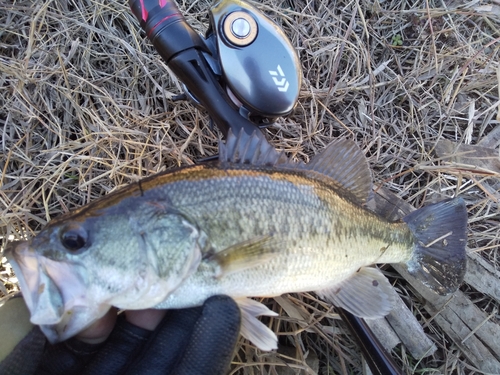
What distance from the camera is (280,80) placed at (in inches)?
74.4

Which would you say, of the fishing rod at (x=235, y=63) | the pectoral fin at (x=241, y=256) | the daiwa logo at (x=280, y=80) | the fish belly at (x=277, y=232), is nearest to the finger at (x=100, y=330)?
the fish belly at (x=277, y=232)

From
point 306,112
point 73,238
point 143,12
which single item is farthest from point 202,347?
point 306,112

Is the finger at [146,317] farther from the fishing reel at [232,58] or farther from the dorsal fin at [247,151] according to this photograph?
the fishing reel at [232,58]

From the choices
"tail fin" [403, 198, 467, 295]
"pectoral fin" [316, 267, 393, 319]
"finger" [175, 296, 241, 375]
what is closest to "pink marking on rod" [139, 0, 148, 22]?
"finger" [175, 296, 241, 375]

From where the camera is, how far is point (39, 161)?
2428mm

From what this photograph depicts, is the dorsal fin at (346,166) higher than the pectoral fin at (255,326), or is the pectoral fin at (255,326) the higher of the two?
the dorsal fin at (346,166)

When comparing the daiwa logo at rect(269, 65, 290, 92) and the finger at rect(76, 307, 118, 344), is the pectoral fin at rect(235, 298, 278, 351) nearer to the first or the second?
the finger at rect(76, 307, 118, 344)

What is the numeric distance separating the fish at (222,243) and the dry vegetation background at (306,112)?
2.09ft

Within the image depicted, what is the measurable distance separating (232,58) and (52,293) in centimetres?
133

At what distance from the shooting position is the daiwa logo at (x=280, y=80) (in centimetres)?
188

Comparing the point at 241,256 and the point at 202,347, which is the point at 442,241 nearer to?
the point at 241,256

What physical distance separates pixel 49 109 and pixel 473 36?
332 centimetres

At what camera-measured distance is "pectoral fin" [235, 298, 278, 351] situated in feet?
5.13

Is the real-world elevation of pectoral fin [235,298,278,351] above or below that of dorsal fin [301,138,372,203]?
below
